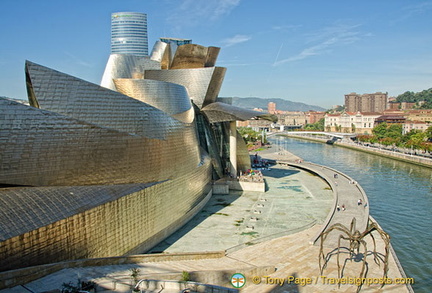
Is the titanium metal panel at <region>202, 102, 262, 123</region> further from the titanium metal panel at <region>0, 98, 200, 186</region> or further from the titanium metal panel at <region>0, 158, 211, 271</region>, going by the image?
the titanium metal panel at <region>0, 98, 200, 186</region>

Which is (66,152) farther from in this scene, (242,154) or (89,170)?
(242,154)

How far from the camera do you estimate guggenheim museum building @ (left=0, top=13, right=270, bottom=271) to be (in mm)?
13125

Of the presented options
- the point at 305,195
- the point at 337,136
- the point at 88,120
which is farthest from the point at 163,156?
the point at 337,136

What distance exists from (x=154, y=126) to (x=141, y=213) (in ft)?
15.9

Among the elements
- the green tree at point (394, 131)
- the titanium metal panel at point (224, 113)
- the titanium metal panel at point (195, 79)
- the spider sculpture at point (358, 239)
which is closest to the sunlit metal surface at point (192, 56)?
the titanium metal panel at point (195, 79)

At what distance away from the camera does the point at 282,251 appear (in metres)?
19.5

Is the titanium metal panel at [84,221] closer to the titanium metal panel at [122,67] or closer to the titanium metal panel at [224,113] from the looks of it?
the titanium metal panel at [122,67]

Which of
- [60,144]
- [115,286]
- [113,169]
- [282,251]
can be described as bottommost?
[282,251]

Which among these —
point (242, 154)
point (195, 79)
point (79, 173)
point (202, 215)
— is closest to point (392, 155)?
point (242, 154)

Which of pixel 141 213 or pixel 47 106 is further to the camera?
pixel 141 213

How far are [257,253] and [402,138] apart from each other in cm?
7374

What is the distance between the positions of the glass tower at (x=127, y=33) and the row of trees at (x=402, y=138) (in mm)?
92392

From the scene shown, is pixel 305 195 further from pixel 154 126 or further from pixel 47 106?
pixel 47 106

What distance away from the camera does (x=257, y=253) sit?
756 inches
